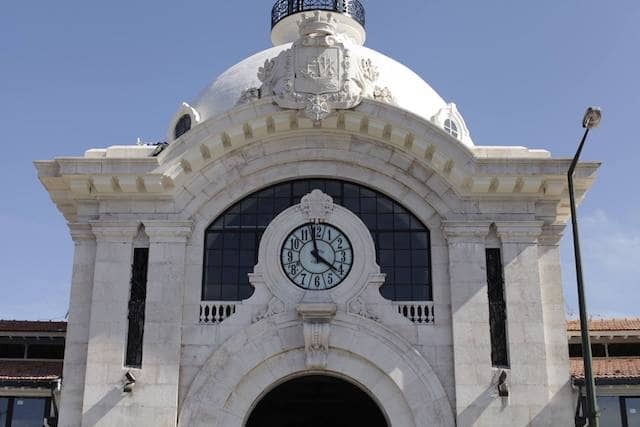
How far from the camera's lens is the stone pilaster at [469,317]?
26.0m

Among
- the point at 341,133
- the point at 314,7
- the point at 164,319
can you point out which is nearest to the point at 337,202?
the point at 341,133

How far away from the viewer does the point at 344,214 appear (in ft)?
92.1

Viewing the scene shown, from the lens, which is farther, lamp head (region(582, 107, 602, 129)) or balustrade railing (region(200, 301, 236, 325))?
balustrade railing (region(200, 301, 236, 325))

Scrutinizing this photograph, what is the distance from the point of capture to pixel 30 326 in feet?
96.9

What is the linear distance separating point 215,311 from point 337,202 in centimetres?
467

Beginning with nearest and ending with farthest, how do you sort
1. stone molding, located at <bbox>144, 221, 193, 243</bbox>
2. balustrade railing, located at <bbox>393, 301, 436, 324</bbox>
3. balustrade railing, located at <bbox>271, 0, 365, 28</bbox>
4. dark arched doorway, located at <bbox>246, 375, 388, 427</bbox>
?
1. balustrade railing, located at <bbox>393, 301, 436, 324</bbox>
2. stone molding, located at <bbox>144, 221, 193, 243</bbox>
3. dark arched doorway, located at <bbox>246, 375, 388, 427</bbox>
4. balustrade railing, located at <bbox>271, 0, 365, 28</bbox>

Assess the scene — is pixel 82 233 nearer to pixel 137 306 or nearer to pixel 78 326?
pixel 78 326

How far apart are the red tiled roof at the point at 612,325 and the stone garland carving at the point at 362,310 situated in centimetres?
600

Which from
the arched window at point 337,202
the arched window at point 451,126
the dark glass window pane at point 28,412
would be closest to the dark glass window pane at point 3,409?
the dark glass window pane at point 28,412

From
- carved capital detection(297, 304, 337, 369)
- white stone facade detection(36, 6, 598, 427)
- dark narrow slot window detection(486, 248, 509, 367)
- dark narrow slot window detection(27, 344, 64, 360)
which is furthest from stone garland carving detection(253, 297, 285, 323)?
dark narrow slot window detection(27, 344, 64, 360)

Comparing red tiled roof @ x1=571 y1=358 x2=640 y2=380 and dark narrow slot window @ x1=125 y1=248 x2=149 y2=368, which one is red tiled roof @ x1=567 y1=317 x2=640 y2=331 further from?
dark narrow slot window @ x1=125 y1=248 x2=149 y2=368

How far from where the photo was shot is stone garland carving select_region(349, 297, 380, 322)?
27.0 m

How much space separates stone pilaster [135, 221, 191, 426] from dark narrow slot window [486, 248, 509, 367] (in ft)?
27.7

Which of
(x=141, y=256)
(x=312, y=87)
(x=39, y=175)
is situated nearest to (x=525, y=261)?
(x=312, y=87)
